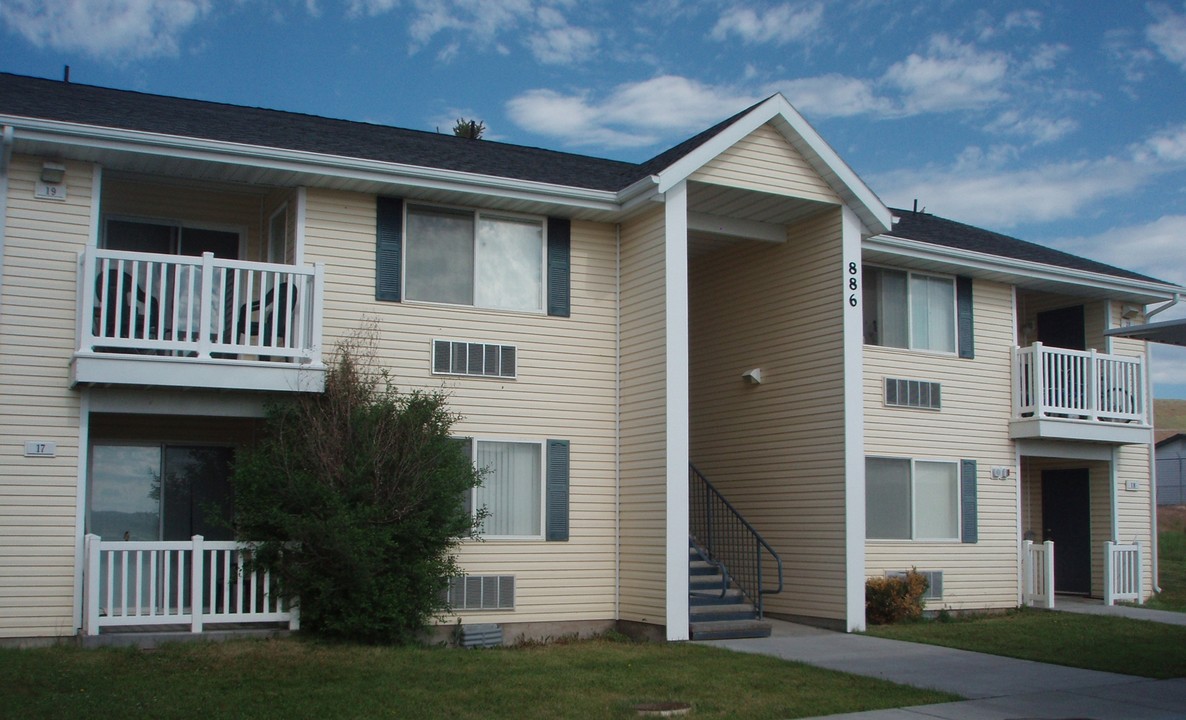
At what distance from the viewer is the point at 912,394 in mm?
18000

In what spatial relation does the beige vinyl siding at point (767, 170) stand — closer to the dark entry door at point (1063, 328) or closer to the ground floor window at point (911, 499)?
the ground floor window at point (911, 499)

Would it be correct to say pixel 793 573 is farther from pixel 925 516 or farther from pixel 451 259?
pixel 451 259

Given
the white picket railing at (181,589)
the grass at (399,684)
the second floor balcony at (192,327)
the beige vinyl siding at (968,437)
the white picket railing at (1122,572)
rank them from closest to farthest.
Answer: the grass at (399,684)
the white picket railing at (181,589)
the second floor balcony at (192,327)
the beige vinyl siding at (968,437)
the white picket railing at (1122,572)

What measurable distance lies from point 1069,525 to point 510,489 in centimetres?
1138

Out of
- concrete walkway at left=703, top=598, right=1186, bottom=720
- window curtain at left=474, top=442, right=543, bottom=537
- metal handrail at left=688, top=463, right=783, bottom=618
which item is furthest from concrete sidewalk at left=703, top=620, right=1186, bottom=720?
window curtain at left=474, top=442, right=543, bottom=537

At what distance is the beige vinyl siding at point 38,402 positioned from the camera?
40.1 ft

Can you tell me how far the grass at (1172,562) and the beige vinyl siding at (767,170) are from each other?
9442mm

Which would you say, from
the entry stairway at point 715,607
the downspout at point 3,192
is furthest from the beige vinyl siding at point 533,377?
the downspout at point 3,192

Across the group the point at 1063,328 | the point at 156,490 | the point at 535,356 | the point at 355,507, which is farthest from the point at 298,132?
the point at 1063,328

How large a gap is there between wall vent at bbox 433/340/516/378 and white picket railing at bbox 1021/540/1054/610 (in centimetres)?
938

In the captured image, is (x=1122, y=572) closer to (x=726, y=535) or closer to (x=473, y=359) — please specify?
(x=726, y=535)

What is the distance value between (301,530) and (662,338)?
503 cm

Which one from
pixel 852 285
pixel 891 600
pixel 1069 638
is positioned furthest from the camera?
pixel 891 600

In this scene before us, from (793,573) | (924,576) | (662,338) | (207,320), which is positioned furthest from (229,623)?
(924,576)
